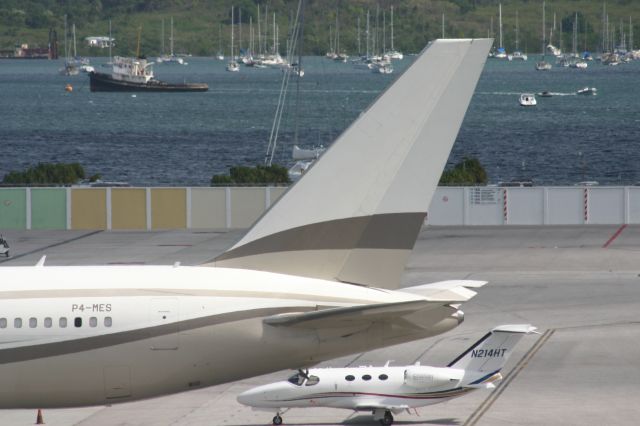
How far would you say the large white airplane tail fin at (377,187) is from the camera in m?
25.1

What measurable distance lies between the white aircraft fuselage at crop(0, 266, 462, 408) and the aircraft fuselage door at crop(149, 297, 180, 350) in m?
0.02

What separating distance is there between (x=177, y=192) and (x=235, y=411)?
144 ft

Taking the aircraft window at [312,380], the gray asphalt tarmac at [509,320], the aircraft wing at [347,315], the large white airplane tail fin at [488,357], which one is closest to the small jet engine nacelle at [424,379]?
the large white airplane tail fin at [488,357]

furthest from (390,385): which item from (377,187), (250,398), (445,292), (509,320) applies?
(509,320)

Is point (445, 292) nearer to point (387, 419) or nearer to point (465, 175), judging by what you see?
point (387, 419)

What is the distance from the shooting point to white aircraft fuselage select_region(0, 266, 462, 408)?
81.4ft

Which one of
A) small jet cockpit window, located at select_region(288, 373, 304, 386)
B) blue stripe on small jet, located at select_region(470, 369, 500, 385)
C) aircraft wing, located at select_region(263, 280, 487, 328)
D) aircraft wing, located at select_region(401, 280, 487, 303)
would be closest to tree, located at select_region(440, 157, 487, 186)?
blue stripe on small jet, located at select_region(470, 369, 500, 385)

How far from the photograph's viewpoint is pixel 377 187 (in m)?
25.4

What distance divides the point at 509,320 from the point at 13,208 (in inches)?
1615

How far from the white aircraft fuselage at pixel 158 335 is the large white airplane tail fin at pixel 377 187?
857mm

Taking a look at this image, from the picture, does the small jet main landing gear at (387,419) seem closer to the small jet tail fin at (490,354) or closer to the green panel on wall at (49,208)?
the small jet tail fin at (490,354)

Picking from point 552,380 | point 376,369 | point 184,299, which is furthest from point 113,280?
point 552,380

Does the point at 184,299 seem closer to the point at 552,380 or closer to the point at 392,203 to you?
the point at 392,203

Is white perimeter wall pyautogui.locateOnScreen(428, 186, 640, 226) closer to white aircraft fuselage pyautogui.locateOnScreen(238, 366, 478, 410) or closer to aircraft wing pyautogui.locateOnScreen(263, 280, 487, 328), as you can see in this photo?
white aircraft fuselage pyautogui.locateOnScreen(238, 366, 478, 410)
